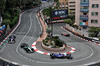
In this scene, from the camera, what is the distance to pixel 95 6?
204ft

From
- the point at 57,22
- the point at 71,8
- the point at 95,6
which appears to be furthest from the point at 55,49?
the point at 71,8

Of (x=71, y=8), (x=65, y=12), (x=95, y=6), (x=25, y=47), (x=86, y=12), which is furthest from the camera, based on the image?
(x=71, y=8)

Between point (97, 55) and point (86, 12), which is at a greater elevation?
point (86, 12)

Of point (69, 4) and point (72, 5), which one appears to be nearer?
point (72, 5)

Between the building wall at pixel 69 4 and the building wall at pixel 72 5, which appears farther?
the building wall at pixel 69 4

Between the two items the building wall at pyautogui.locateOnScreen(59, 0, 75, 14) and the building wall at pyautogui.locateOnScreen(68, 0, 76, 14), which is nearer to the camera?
the building wall at pyautogui.locateOnScreen(68, 0, 76, 14)

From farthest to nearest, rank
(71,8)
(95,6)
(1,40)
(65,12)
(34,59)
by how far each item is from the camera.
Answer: (71,8) → (65,12) → (95,6) → (1,40) → (34,59)

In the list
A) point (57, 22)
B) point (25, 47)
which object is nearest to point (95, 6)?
point (57, 22)

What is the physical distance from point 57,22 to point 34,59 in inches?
2411

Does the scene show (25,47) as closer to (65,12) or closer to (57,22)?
(57,22)

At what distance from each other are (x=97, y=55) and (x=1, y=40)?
980 inches

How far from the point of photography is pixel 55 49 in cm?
3681

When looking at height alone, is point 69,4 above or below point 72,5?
above

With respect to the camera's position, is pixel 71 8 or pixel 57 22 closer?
pixel 57 22
